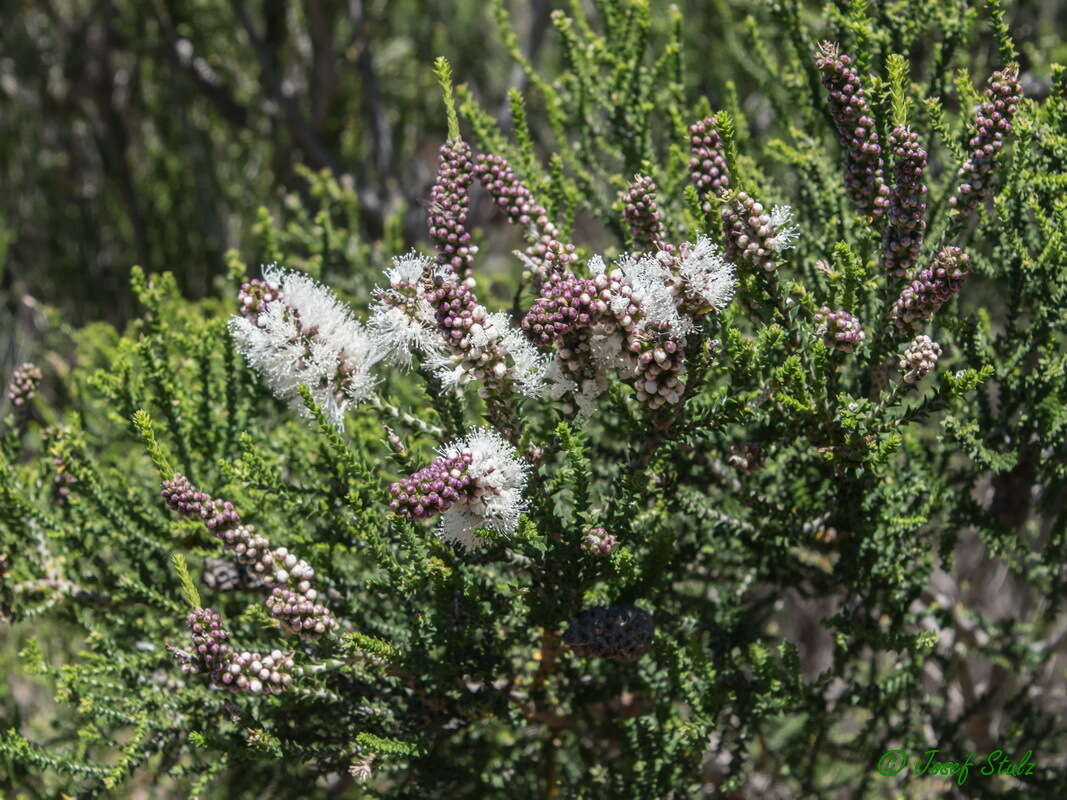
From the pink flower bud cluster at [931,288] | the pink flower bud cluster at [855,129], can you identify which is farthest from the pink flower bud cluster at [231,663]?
the pink flower bud cluster at [855,129]

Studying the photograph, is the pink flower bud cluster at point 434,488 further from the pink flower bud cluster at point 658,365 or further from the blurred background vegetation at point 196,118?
the blurred background vegetation at point 196,118

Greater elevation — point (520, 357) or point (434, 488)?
point (520, 357)

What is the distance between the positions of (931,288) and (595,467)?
1010mm

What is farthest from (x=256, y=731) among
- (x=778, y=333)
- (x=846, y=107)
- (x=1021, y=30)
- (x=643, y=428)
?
(x=1021, y=30)

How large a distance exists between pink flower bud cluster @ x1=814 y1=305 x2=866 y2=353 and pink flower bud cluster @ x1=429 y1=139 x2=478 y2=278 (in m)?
0.66

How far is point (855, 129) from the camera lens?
195 cm

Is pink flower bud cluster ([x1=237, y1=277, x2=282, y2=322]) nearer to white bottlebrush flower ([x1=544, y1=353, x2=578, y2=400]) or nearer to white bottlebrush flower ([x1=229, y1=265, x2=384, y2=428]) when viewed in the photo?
white bottlebrush flower ([x1=229, y1=265, x2=384, y2=428])

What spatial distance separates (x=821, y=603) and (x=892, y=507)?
1864 millimetres

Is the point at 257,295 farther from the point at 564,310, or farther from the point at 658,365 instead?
the point at 658,365

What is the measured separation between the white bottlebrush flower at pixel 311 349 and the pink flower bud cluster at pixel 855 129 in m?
1.00

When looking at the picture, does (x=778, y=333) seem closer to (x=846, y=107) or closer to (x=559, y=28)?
(x=846, y=107)

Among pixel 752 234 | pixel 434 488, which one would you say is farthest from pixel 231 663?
pixel 752 234

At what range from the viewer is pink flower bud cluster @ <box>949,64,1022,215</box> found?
1.84 metres

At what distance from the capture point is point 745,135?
2.80 metres
